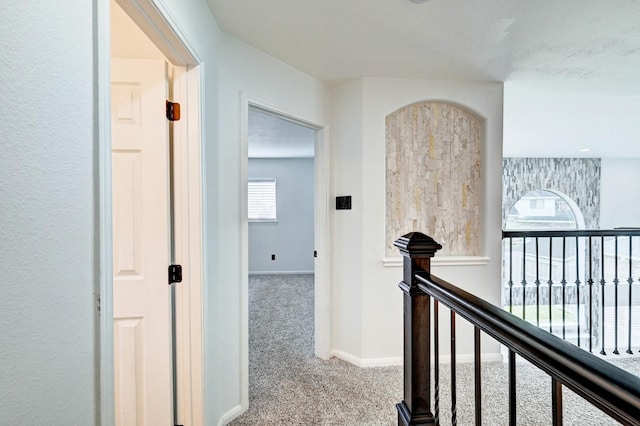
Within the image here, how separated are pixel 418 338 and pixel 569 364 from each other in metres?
0.67

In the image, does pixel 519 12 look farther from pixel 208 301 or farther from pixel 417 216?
pixel 208 301

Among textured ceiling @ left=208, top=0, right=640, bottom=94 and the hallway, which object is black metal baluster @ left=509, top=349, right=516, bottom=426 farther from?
textured ceiling @ left=208, top=0, right=640, bottom=94

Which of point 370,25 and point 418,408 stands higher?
point 370,25

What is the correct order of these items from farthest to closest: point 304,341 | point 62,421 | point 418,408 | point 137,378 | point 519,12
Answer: point 304,341 → point 519,12 → point 137,378 → point 418,408 → point 62,421

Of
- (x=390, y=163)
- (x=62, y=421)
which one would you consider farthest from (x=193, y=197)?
(x=390, y=163)

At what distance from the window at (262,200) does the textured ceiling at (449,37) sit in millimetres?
3924

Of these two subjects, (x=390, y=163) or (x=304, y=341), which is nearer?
(x=390, y=163)

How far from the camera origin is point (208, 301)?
5.33ft

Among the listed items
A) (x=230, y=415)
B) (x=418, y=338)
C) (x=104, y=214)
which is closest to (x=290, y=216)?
(x=230, y=415)

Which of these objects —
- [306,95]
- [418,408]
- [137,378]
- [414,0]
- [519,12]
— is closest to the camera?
[418,408]

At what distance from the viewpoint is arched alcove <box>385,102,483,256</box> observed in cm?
264

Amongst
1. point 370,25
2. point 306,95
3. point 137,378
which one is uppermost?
point 370,25

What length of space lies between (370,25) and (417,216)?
1.52m

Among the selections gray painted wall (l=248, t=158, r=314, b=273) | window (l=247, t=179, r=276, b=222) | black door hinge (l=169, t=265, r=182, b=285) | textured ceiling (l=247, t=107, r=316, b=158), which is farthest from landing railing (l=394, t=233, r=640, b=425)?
window (l=247, t=179, r=276, b=222)
